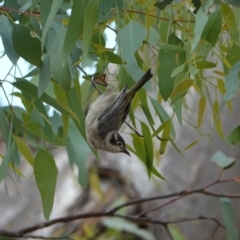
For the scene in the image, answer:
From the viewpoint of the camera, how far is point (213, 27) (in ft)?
3.03

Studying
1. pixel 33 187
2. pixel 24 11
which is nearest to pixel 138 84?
pixel 24 11

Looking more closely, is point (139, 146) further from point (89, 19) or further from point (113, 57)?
point (89, 19)

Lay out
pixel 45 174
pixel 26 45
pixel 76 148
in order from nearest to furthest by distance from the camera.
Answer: pixel 26 45 → pixel 45 174 → pixel 76 148

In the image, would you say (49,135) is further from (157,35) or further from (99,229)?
(99,229)

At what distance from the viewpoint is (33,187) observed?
2.29 meters

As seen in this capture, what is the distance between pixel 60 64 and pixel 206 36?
0.68ft

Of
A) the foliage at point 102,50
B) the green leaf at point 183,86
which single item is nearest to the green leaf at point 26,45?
the foliage at point 102,50

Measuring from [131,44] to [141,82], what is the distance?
10 centimetres

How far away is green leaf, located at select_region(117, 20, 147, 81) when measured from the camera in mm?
953

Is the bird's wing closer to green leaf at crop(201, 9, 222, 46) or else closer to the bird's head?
the bird's head

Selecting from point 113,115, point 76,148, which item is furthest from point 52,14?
point 76,148

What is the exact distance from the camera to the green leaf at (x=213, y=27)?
0.92 meters

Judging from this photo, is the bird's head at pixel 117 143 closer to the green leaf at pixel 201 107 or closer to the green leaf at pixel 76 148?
the green leaf at pixel 201 107

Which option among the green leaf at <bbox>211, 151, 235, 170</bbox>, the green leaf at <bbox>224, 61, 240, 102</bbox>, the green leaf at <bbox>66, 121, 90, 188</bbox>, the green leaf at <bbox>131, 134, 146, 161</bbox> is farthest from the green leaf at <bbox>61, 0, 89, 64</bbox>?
the green leaf at <bbox>211, 151, 235, 170</bbox>
